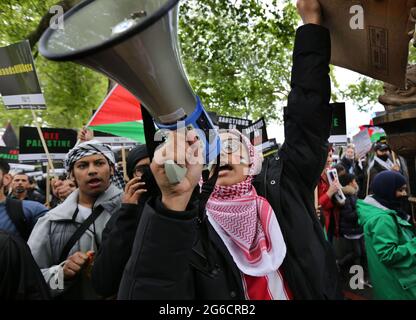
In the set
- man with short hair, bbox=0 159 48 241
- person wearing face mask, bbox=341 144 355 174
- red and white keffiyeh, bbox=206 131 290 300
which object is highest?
red and white keffiyeh, bbox=206 131 290 300

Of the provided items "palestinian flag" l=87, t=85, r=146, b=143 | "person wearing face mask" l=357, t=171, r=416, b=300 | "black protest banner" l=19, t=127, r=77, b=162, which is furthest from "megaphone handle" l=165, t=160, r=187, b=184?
"black protest banner" l=19, t=127, r=77, b=162

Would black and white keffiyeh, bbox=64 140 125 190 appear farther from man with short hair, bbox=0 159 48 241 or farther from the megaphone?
the megaphone

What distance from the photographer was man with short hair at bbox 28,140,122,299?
7.45ft

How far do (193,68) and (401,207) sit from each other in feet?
28.1

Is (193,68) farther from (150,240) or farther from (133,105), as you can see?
(150,240)

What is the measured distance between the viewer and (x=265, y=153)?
5.04 meters

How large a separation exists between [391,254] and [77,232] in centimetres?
218

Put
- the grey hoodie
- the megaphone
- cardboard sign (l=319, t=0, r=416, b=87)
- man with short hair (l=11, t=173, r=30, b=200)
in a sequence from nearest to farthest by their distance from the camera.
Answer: the megaphone → cardboard sign (l=319, t=0, r=416, b=87) → the grey hoodie → man with short hair (l=11, t=173, r=30, b=200)

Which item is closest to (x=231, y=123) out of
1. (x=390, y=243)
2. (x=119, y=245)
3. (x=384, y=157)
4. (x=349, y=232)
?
(x=349, y=232)

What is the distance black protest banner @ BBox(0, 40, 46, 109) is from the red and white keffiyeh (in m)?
3.60

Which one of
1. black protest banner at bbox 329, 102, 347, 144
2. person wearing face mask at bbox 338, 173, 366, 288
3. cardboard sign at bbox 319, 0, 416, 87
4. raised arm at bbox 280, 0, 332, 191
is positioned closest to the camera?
cardboard sign at bbox 319, 0, 416, 87

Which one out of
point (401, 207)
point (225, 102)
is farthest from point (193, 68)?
point (401, 207)

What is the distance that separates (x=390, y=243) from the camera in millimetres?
2945

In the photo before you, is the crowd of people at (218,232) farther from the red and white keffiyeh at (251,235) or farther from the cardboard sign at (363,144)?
the cardboard sign at (363,144)
